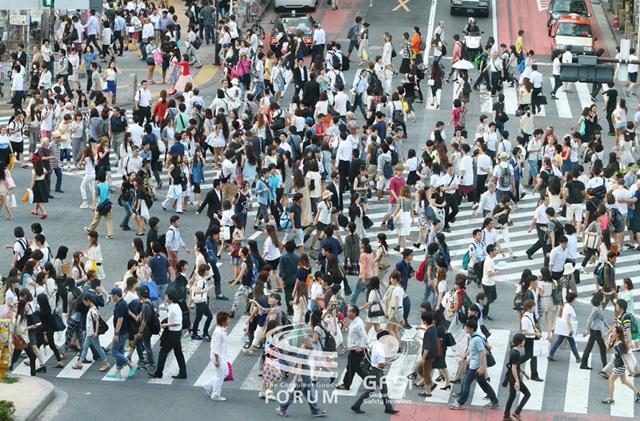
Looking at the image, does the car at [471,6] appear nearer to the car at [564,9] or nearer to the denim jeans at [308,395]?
the car at [564,9]

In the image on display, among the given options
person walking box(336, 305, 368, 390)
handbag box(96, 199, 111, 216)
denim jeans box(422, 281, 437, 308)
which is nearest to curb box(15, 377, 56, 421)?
person walking box(336, 305, 368, 390)

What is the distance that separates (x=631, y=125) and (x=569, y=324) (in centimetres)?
1208

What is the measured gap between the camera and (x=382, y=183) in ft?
111

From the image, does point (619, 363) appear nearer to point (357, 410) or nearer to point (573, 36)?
point (357, 410)

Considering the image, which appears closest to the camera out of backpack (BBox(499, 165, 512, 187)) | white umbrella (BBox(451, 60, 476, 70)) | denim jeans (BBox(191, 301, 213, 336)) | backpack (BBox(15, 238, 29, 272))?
denim jeans (BBox(191, 301, 213, 336))

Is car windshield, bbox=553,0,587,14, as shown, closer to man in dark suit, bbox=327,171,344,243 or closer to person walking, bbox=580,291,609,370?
man in dark suit, bbox=327,171,344,243

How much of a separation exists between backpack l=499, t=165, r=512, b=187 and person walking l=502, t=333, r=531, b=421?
33.0 feet

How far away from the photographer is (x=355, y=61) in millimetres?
48000

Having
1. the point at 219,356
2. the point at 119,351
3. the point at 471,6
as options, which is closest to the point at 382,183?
the point at 119,351

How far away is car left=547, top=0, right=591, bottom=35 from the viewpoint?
175 feet

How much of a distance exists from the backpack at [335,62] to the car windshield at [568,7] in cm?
1455

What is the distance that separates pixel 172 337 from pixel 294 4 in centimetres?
3380

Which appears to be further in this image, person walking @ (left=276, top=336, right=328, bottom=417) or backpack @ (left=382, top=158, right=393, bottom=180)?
backpack @ (left=382, top=158, right=393, bottom=180)

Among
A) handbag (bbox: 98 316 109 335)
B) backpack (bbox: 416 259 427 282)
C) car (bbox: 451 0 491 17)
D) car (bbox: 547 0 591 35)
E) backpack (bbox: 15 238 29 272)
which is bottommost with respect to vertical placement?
handbag (bbox: 98 316 109 335)
